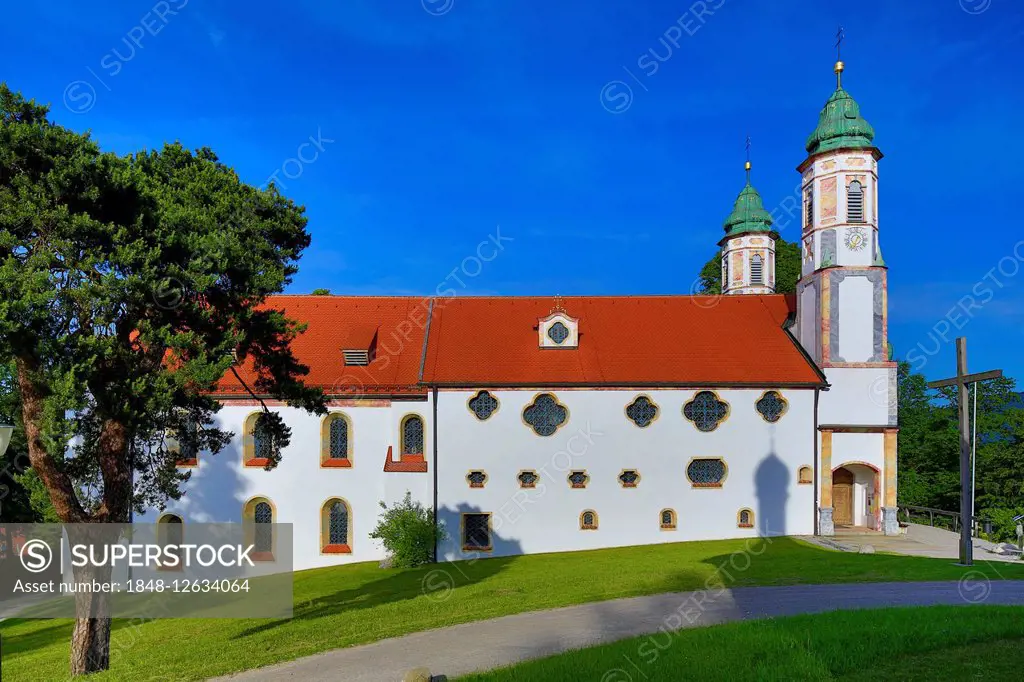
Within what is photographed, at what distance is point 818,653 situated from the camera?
8359mm

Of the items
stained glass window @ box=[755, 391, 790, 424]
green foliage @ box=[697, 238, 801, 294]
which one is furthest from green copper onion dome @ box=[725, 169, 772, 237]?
stained glass window @ box=[755, 391, 790, 424]

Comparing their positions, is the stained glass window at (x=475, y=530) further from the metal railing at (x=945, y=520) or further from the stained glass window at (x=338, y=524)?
the metal railing at (x=945, y=520)

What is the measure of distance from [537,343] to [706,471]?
7.98 meters

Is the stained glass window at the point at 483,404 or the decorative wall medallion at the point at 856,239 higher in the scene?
the decorative wall medallion at the point at 856,239

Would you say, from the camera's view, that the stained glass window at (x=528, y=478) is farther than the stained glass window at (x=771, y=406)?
No

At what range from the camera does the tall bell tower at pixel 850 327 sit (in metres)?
22.7

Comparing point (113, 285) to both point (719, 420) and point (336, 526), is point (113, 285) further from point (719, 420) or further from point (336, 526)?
point (719, 420)

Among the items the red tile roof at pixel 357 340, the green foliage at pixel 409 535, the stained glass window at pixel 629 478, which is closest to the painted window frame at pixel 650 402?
the stained glass window at pixel 629 478

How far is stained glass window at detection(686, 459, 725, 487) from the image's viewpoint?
22.9 meters

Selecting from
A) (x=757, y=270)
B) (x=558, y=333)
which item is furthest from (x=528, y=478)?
(x=757, y=270)

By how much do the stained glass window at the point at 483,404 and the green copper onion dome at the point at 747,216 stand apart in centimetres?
2080

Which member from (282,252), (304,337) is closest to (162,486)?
(282,252)

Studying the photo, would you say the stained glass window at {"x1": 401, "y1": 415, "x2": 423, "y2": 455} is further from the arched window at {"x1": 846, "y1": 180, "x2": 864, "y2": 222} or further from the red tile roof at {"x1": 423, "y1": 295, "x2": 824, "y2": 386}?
the arched window at {"x1": 846, "y1": 180, "x2": 864, "y2": 222}

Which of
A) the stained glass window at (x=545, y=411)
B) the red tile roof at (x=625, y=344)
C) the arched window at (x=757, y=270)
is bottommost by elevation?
the stained glass window at (x=545, y=411)
